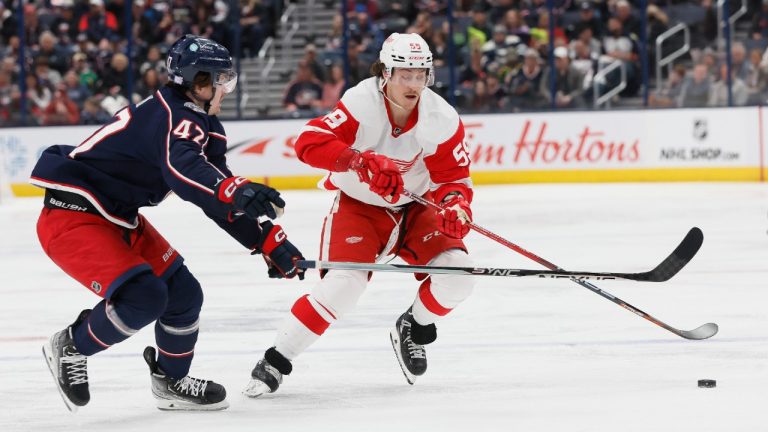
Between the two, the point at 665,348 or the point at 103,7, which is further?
the point at 103,7

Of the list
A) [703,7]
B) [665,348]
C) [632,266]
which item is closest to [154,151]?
[665,348]

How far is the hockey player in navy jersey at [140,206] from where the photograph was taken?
3.55 metres

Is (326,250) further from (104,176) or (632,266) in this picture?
(632,266)

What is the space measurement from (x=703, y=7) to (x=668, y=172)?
1.84 meters

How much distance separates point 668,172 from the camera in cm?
1162

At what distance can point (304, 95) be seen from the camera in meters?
12.4

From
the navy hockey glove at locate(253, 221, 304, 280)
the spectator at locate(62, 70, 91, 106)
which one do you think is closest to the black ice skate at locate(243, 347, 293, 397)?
the navy hockey glove at locate(253, 221, 304, 280)

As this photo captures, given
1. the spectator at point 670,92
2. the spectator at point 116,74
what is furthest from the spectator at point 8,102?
the spectator at point 670,92

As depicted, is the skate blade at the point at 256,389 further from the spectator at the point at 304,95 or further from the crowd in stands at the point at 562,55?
the spectator at the point at 304,95

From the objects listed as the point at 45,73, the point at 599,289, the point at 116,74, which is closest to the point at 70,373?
the point at 599,289

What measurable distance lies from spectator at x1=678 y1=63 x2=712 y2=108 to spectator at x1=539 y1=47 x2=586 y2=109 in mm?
936

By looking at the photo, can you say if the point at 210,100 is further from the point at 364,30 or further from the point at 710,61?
the point at 364,30

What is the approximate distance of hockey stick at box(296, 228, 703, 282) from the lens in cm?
394

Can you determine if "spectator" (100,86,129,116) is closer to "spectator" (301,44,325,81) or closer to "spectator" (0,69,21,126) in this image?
"spectator" (0,69,21,126)
